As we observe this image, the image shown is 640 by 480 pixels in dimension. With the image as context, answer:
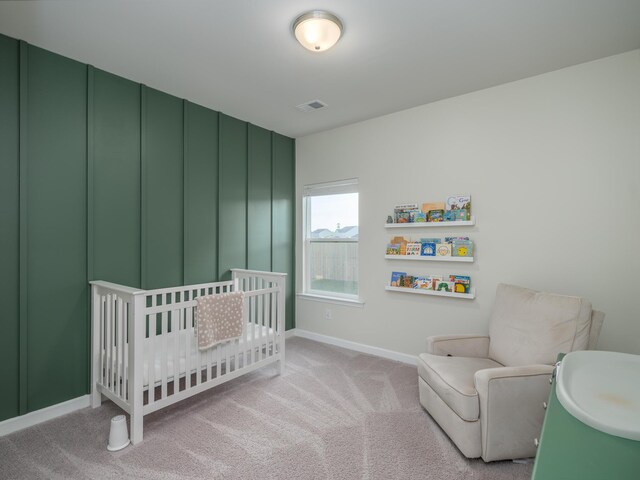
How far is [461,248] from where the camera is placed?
2.85 m

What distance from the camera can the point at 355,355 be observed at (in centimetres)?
338

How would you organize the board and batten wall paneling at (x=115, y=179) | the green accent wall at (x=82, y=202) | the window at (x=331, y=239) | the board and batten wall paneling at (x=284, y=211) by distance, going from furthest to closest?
the board and batten wall paneling at (x=284, y=211) → the window at (x=331, y=239) → the board and batten wall paneling at (x=115, y=179) → the green accent wall at (x=82, y=202)

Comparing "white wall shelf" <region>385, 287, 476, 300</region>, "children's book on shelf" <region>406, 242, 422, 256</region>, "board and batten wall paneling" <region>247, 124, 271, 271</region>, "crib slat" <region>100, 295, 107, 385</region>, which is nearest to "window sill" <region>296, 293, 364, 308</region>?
"white wall shelf" <region>385, 287, 476, 300</region>

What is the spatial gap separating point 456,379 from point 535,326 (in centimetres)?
61

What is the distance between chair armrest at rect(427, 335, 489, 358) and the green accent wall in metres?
2.07

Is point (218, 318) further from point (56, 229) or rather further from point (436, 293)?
point (436, 293)

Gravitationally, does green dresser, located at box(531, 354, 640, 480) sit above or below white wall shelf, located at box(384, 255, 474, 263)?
below

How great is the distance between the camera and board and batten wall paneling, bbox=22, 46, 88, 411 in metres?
2.12

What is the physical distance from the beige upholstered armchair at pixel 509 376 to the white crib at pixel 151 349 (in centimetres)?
133

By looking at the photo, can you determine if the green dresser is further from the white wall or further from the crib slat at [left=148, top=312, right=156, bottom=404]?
the crib slat at [left=148, top=312, right=156, bottom=404]

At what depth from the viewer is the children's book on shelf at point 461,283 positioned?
2827mm

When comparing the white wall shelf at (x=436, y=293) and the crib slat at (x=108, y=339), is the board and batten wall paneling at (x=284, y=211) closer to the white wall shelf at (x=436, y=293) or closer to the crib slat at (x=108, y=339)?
the white wall shelf at (x=436, y=293)

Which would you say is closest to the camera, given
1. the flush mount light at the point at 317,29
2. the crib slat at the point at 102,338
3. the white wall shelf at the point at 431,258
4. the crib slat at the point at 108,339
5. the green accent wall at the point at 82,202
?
the flush mount light at the point at 317,29

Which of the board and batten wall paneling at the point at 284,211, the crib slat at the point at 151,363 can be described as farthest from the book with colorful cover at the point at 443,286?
the crib slat at the point at 151,363
